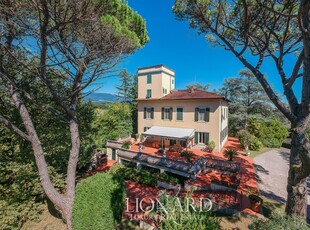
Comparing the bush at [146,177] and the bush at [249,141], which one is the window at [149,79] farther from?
the bush at [249,141]

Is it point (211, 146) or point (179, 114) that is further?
point (179, 114)

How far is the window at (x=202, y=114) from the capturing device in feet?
72.6

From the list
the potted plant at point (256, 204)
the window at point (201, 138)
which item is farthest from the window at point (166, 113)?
the potted plant at point (256, 204)

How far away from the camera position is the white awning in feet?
70.7

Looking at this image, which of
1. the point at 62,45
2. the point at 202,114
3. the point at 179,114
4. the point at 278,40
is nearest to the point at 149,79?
the point at 179,114

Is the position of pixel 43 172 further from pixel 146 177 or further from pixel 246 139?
pixel 246 139

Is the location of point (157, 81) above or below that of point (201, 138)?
above

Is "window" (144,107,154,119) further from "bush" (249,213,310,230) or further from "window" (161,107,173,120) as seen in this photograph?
"bush" (249,213,310,230)

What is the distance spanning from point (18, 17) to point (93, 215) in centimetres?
903

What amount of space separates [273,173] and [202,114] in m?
10.6

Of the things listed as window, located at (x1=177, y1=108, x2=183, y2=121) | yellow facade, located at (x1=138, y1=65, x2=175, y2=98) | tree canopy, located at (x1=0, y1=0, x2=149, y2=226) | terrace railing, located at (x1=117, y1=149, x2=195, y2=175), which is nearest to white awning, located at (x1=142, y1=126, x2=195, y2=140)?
window, located at (x1=177, y1=108, x2=183, y2=121)

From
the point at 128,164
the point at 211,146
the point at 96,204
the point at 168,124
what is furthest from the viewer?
the point at 168,124

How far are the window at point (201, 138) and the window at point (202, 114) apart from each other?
2.11 metres

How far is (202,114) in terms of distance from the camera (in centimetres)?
2256
